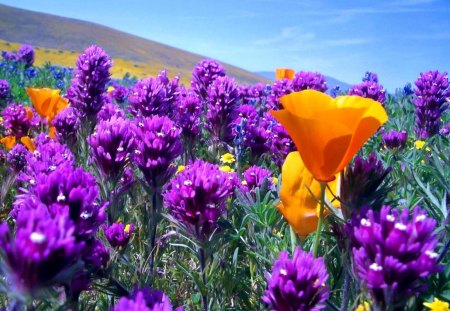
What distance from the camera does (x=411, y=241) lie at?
135 centimetres

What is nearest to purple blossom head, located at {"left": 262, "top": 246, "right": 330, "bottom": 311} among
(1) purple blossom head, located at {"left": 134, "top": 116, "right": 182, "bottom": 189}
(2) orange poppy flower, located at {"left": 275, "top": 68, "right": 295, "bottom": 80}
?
(1) purple blossom head, located at {"left": 134, "top": 116, "right": 182, "bottom": 189}

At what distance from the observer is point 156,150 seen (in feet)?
8.68

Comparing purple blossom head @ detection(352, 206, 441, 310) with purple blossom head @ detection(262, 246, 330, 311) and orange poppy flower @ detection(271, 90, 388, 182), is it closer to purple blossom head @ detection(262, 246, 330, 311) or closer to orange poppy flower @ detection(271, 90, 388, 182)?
purple blossom head @ detection(262, 246, 330, 311)

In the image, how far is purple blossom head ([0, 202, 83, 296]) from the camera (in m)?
1.12

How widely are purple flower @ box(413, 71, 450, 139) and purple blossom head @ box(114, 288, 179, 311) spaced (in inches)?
193

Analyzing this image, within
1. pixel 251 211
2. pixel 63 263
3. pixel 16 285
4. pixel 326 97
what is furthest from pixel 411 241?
pixel 251 211

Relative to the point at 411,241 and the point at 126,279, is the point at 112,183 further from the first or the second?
the point at 411,241

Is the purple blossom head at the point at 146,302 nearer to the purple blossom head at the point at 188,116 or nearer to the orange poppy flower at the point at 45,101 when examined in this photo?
the purple blossom head at the point at 188,116

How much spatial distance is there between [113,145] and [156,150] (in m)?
0.25

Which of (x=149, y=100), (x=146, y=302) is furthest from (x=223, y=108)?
(x=146, y=302)

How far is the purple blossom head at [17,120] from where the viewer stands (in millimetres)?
5060

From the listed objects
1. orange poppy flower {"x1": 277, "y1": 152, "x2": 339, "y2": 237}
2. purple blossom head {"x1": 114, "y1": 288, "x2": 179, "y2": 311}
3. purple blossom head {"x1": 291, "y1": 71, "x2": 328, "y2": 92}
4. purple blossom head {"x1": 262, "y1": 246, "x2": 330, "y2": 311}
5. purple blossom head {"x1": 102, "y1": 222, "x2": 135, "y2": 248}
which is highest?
purple blossom head {"x1": 291, "y1": 71, "x2": 328, "y2": 92}

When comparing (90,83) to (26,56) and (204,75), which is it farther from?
(26,56)

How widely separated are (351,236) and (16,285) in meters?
0.97
